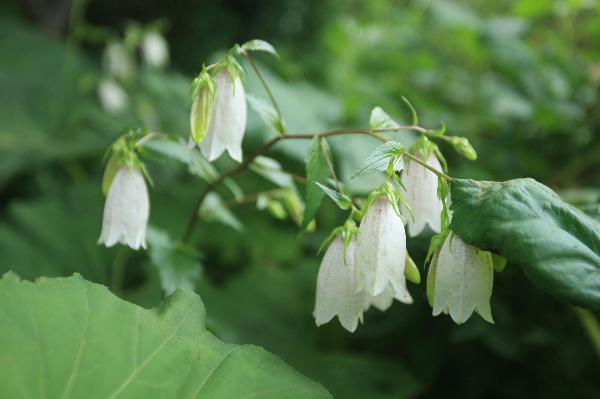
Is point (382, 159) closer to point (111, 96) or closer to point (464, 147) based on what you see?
point (464, 147)

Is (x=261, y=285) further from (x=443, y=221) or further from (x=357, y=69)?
(x=357, y=69)

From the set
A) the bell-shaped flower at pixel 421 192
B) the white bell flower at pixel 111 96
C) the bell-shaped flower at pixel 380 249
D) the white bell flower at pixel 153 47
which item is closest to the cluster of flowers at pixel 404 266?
the bell-shaped flower at pixel 380 249

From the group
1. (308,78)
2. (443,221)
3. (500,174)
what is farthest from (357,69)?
(443,221)

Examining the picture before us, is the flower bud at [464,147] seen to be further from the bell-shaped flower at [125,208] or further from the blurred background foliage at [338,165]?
the bell-shaped flower at [125,208]

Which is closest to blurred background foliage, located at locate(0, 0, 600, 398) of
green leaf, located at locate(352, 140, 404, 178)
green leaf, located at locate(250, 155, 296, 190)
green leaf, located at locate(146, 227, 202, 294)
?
green leaf, located at locate(146, 227, 202, 294)

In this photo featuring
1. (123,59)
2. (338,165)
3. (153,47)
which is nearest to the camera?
(338,165)

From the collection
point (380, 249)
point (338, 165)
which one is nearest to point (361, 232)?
point (380, 249)
